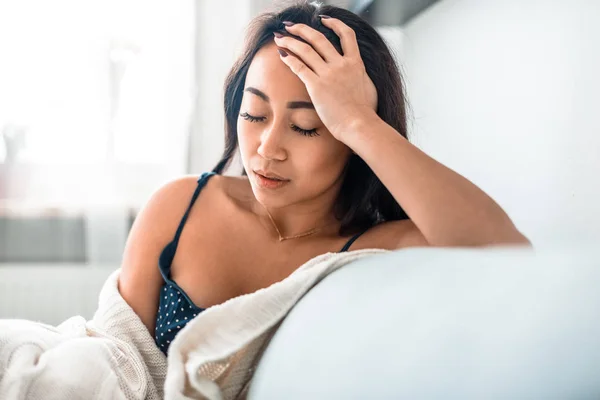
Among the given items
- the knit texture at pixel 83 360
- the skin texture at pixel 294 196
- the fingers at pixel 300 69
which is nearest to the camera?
the knit texture at pixel 83 360

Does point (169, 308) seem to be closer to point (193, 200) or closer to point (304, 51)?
point (193, 200)

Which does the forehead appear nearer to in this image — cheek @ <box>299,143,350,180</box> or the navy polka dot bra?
cheek @ <box>299,143,350,180</box>

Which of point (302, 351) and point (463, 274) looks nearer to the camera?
point (463, 274)

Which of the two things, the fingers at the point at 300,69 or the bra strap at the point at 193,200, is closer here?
the fingers at the point at 300,69

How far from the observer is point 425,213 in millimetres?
933

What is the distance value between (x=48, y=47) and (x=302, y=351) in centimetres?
227

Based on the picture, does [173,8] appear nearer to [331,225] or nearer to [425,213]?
[331,225]

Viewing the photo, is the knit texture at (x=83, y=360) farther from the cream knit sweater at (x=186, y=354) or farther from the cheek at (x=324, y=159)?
the cheek at (x=324, y=159)

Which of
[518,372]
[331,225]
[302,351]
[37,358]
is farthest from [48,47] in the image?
[518,372]

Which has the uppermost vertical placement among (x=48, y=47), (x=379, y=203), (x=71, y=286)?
(x=48, y=47)

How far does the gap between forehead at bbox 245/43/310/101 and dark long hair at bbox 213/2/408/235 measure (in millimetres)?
64

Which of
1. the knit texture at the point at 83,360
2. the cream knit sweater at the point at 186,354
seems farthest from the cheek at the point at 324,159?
the knit texture at the point at 83,360

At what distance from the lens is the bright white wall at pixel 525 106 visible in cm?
98

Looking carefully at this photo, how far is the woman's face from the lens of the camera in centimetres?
108
